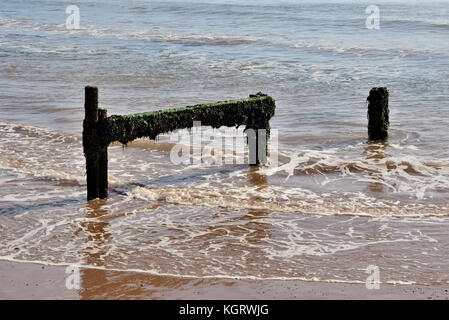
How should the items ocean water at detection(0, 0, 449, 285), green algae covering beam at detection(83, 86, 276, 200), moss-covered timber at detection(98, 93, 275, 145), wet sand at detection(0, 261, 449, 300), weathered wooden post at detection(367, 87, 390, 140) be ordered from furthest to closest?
1. weathered wooden post at detection(367, 87, 390, 140)
2. moss-covered timber at detection(98, 93, 275, 145)
3. green algae covering beam at detection(83, 86, 276, 200)
4. ocean water at detection(0, 0, 449, 285)
5. wet sand at detection(0, 261, 449, 300)

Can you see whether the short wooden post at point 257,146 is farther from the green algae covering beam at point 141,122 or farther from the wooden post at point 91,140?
the wooden post at point 91,140

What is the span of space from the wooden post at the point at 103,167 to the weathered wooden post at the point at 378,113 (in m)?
6.26

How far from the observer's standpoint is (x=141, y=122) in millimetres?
10188

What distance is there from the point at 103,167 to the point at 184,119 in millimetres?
1485

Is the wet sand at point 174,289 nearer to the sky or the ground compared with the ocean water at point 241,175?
nearer to the ground

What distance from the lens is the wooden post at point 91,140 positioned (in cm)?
965

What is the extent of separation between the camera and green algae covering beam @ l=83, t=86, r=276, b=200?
32.1 ft

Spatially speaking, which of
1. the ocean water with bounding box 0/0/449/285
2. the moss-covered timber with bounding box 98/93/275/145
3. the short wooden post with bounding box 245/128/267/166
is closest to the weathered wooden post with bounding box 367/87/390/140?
the ocean water with bounding box 0/0/449/285

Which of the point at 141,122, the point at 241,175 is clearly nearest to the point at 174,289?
the point at 141,122

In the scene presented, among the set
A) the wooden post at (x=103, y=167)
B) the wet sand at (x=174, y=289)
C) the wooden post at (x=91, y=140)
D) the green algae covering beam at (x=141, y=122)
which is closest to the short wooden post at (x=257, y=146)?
the green algae covering beam at (x=141, y=122)

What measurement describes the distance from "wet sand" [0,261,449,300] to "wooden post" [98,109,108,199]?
2.62m

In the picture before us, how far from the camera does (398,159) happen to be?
13.3m

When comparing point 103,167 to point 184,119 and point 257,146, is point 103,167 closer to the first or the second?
point 184,119

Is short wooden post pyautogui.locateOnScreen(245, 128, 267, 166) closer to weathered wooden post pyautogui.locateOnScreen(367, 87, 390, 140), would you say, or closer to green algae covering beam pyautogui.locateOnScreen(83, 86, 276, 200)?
green algae covering beam pyautogui.locateOnScreen(83, 86, 276, 200)
